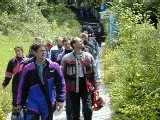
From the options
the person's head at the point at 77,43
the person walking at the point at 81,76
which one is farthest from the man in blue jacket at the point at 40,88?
the person walking at the point at 81,76

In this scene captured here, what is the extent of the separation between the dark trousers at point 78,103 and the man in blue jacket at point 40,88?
5.42 feet

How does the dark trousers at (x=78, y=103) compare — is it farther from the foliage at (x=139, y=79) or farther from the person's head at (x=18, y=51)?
the person's head at (x=18, y=51)

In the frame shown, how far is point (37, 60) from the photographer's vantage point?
9219mm

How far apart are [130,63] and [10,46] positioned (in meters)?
16.3

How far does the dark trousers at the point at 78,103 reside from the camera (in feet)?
36.0

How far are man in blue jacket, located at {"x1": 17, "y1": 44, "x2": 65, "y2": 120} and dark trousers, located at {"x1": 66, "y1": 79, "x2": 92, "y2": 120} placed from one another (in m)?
1.65

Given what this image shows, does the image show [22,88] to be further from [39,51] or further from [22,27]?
[22,27]

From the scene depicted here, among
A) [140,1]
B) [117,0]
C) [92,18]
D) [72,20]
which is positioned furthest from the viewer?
[92,18]

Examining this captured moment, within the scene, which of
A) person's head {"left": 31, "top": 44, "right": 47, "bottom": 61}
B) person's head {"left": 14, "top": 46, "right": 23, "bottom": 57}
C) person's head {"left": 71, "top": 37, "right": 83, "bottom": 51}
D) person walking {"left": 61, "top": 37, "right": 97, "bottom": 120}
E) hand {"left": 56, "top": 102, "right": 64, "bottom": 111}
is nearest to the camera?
person's head {"left": 31, "top": 44, "right": 47, "bottom": 61}

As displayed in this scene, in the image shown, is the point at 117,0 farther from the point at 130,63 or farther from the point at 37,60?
the point at 37,60

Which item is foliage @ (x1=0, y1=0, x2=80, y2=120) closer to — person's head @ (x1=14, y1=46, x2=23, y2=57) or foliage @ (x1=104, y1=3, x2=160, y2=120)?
person's head @ (x1=14, y1=46, x2=23, y2=57)

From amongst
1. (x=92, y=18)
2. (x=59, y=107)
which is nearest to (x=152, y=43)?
(x=59, y=107)

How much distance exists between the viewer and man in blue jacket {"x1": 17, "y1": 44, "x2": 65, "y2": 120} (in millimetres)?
9227

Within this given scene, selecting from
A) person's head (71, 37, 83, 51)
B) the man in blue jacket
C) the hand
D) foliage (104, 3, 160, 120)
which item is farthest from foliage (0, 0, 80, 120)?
the hand
